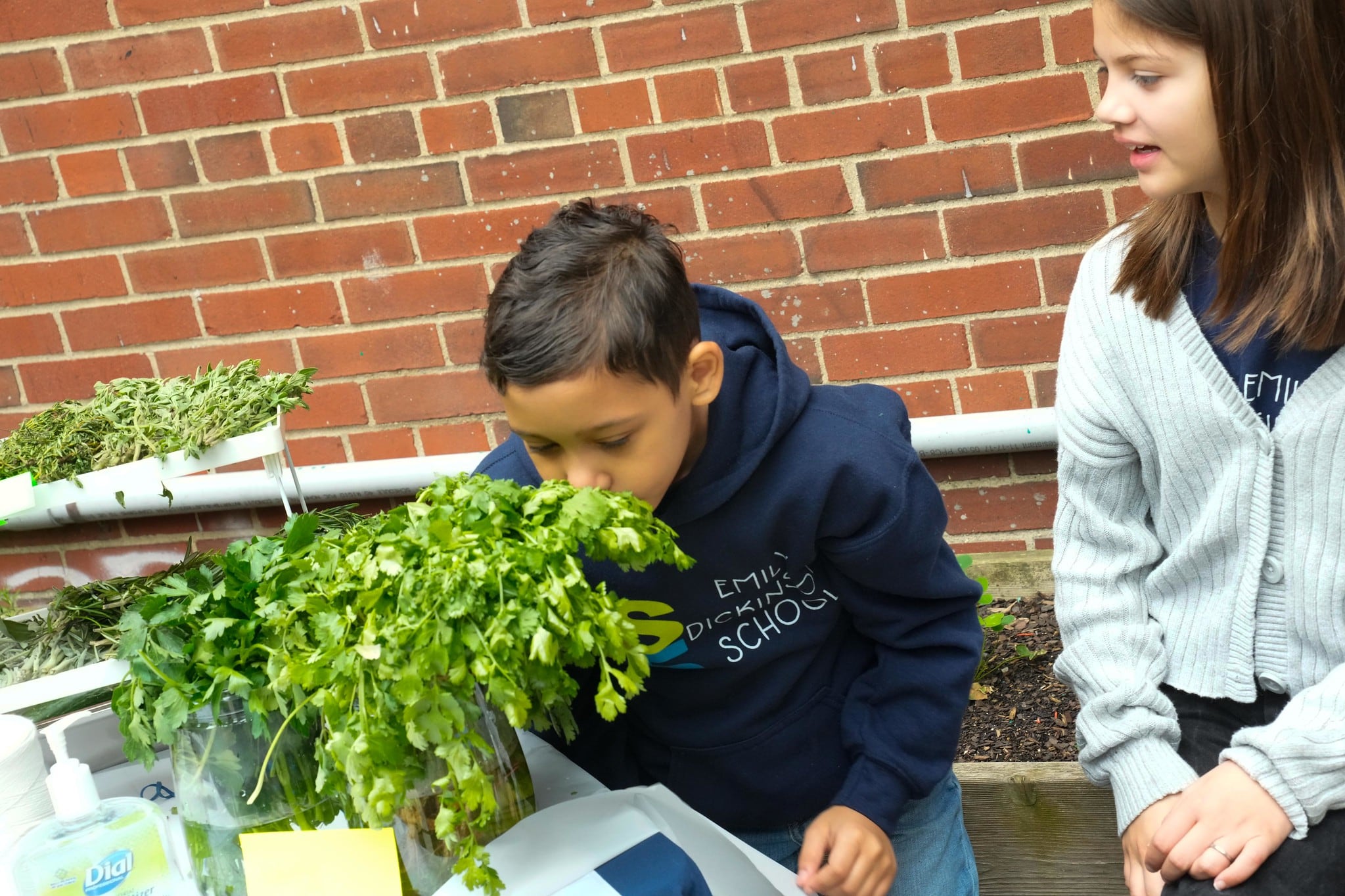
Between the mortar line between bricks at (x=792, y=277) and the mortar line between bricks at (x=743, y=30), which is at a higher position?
the mortar line between bricks at (x=743, y=30)

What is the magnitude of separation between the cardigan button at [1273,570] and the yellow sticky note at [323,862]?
1.07m

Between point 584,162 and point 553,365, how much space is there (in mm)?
1380

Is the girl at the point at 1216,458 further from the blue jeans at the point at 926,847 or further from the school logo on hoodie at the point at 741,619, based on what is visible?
the school logo on hoodie at the point at 741,619

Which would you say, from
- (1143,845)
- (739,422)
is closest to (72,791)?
(739,422)

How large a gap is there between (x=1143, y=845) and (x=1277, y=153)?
0.84 m

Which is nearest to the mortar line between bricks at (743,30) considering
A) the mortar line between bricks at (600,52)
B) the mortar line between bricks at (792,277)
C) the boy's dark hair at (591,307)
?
the mortar line between bricks at (600,52)

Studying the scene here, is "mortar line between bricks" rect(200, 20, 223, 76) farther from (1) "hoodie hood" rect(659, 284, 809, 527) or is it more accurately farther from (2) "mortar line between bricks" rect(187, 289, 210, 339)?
(1) "hoodie hood" rect(659, 284, 809, 527)

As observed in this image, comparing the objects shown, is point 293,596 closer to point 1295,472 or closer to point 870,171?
point 1295,472

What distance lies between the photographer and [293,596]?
1.14m

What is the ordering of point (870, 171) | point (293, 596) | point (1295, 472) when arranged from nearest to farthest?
point (293, 596) → point (1295, 472) → point (870, 171)

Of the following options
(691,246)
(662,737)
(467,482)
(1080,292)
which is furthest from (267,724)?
(691,246)

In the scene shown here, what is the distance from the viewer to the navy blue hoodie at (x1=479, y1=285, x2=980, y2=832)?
1492mm

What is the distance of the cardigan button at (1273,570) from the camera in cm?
149

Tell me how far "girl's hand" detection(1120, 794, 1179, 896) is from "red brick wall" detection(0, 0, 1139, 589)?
3.71 feet
